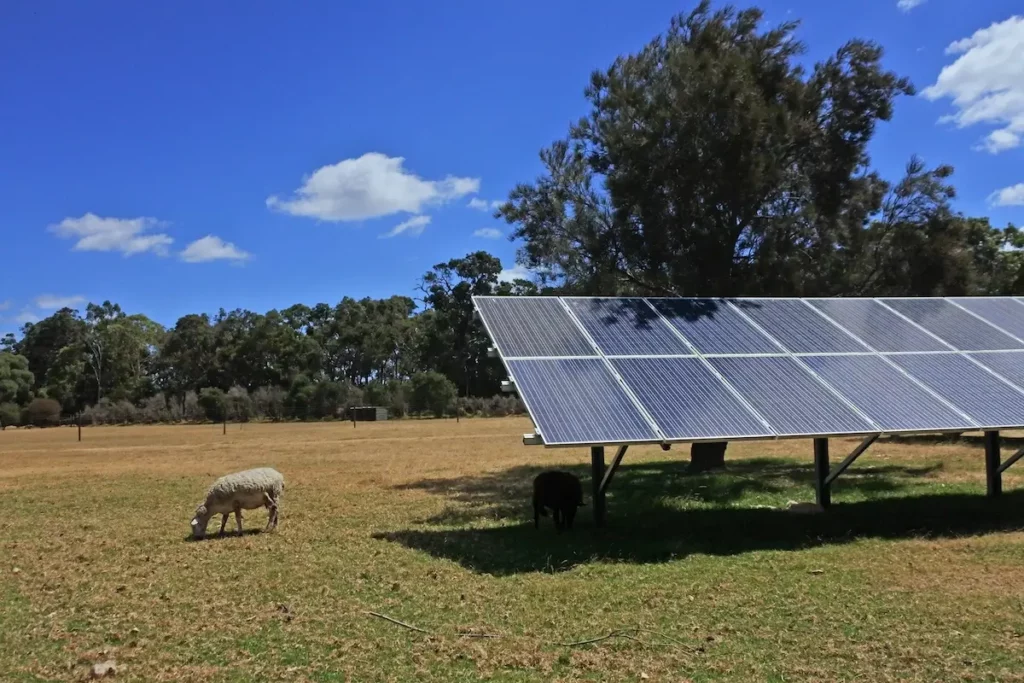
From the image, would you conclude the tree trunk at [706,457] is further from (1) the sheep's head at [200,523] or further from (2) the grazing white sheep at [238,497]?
(1) the sheep's head at [200,523]

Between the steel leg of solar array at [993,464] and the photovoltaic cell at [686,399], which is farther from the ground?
the photovoltaic cell at [686,399]

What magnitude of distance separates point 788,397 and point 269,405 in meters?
70.3

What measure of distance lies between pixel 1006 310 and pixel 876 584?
33.7ft

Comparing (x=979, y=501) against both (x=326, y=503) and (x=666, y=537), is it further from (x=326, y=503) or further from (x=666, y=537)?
(x=326, y=503)

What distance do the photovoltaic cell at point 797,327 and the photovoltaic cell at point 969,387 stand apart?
933 millimetres

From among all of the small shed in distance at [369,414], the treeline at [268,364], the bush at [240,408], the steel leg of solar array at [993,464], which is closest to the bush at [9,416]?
the treeline at [268,364]

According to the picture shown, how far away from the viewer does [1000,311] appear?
16266 millimetres

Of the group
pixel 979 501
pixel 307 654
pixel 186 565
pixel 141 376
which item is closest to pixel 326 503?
pixel 186 565

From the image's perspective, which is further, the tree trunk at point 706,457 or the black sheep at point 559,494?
the tree trunk at point 706,457

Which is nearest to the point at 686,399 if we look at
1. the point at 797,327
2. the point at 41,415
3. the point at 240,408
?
the point at 797,327

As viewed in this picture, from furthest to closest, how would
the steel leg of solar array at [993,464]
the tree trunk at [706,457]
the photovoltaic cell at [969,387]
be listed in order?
1. the tree trunk at [706,457]
2. the steel leg of solar array at [993,464]
3. the photovoltaic cell at [969,387]

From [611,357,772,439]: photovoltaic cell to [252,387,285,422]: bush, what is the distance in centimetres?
6600

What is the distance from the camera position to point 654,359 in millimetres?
12320

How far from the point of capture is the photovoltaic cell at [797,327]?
1351 centimetres
